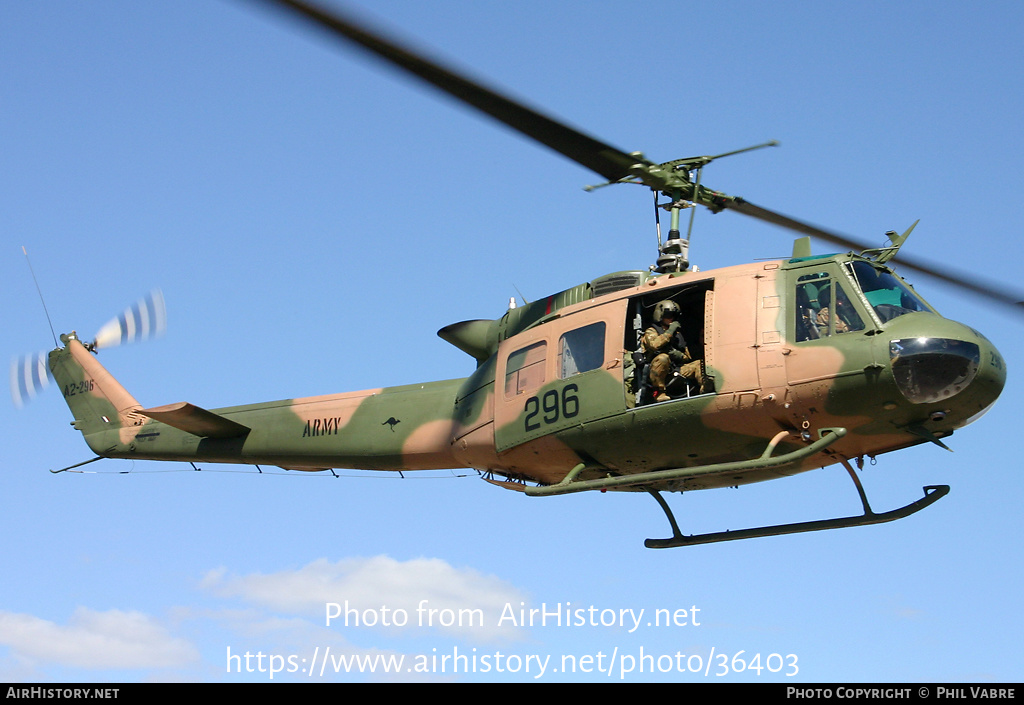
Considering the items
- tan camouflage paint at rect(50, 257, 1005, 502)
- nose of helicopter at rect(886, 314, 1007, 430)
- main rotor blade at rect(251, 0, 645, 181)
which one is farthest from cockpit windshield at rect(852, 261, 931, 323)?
main rotor blade at rect(251, 0, 645, 181)

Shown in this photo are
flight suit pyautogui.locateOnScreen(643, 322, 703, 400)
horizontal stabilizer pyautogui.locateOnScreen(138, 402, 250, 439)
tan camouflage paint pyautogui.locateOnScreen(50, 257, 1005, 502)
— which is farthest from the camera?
horizontal stabilizer pyautogui.locateOnScreen(138, 402, 250, 439)

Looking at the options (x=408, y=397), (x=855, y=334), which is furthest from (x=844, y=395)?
(x=408, y=397)

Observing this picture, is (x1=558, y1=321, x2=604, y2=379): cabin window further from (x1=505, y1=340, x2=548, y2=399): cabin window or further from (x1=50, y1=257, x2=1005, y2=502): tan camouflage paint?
(x1=505, y1=340, x2=548, y2=399): cabin window

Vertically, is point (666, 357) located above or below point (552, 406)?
above

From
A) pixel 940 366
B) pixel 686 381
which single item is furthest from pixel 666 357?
pixel 940 366

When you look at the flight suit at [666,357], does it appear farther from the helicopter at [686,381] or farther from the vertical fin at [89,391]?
the vertical fin at [89,391]

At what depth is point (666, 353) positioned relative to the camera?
12.7 metres

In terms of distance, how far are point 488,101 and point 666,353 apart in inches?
135

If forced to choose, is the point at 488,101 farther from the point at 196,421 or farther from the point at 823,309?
the point at 196,421

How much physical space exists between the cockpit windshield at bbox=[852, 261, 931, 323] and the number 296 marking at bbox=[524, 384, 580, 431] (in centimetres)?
340

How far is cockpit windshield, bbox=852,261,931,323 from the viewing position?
12039 mm

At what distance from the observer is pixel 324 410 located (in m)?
16.6
